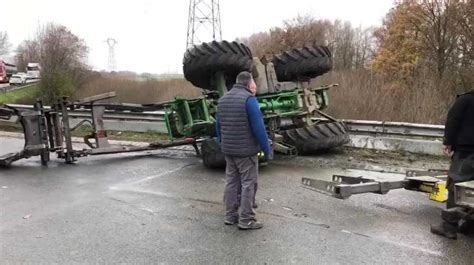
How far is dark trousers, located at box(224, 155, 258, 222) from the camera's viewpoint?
5.56 meters

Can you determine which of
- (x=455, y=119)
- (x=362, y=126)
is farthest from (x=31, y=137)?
(x=455, y=119)

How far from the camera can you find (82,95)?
23.7 meters

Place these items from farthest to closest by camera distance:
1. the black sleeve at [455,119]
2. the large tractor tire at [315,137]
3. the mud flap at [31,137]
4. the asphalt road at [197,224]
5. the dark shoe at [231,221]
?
the large tractor tire at [315,137], the mud flap at [31,137], the dark shoe at [231,221], the black sleeve at [455,119], the asphalt road at [197,224]

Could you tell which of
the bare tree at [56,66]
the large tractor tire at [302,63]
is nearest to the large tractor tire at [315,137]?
the large tractor tire at [302,63]

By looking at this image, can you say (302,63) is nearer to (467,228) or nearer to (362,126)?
(362,126)

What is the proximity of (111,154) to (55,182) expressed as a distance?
2658 mm

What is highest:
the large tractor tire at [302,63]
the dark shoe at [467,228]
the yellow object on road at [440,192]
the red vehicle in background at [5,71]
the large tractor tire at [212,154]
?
the red vehicle in background at [5,71]

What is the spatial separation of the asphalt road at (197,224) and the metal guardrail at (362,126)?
6.97 feet

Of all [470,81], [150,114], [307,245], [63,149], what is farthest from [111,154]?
[470,81]

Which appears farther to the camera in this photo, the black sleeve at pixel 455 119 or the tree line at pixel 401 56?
the tree line at pixel 401 56

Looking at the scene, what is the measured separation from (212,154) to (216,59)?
4.98ft

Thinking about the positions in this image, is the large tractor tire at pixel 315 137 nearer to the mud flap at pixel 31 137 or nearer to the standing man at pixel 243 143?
the standing man at pixel 243 143

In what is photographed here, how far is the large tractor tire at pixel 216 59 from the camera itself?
8539mm

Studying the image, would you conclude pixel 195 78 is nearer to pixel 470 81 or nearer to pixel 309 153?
pixel 309 153
